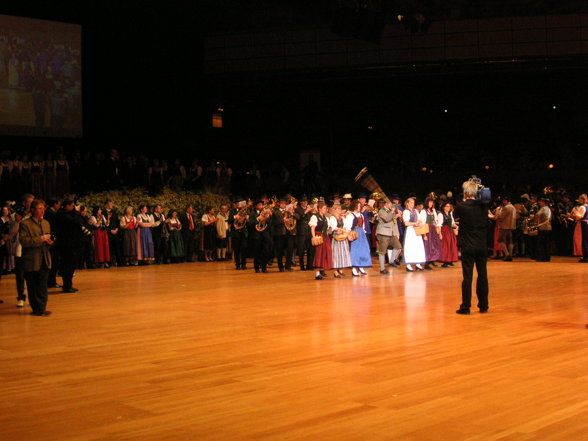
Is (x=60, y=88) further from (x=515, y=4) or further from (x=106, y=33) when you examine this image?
(x=515, y=4)

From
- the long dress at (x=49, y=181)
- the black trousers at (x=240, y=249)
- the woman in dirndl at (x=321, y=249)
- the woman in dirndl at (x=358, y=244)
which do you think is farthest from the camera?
the long dress at (x=49, y=181)

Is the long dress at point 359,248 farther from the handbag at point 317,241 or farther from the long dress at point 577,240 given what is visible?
the long dress at point 577,240

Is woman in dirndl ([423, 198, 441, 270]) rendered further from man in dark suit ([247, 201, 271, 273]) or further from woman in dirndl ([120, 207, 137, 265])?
woman in dirndl ([120, 207, 137, 265])

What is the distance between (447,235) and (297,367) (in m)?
12.3

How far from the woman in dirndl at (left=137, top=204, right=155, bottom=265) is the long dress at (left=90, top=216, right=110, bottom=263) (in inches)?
38.3

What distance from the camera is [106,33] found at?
81.5ft

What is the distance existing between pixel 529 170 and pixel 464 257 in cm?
1825

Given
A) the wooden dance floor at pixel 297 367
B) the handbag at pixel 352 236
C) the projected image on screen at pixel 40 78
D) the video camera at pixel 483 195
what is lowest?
the wooden dance floor at pixel 297 367

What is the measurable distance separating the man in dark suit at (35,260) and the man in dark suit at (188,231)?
10748 mm

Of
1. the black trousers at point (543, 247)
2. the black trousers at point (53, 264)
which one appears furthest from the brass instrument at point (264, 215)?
the black trousers at point (543, 247)

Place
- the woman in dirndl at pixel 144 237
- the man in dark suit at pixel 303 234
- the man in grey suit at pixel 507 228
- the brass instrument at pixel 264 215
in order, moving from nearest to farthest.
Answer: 1. the brass instrument at pixel 264 215
2. the man in dark suit at pixel 303 234
3. the woman in dirndl at pixel 144 237
4. the man in grey suit at pixel 507 228

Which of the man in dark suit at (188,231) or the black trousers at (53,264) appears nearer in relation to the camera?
the black trousers at (53,264)

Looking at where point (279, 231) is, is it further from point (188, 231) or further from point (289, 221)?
point (188, 231)

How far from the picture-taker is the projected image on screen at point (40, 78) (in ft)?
70.1
